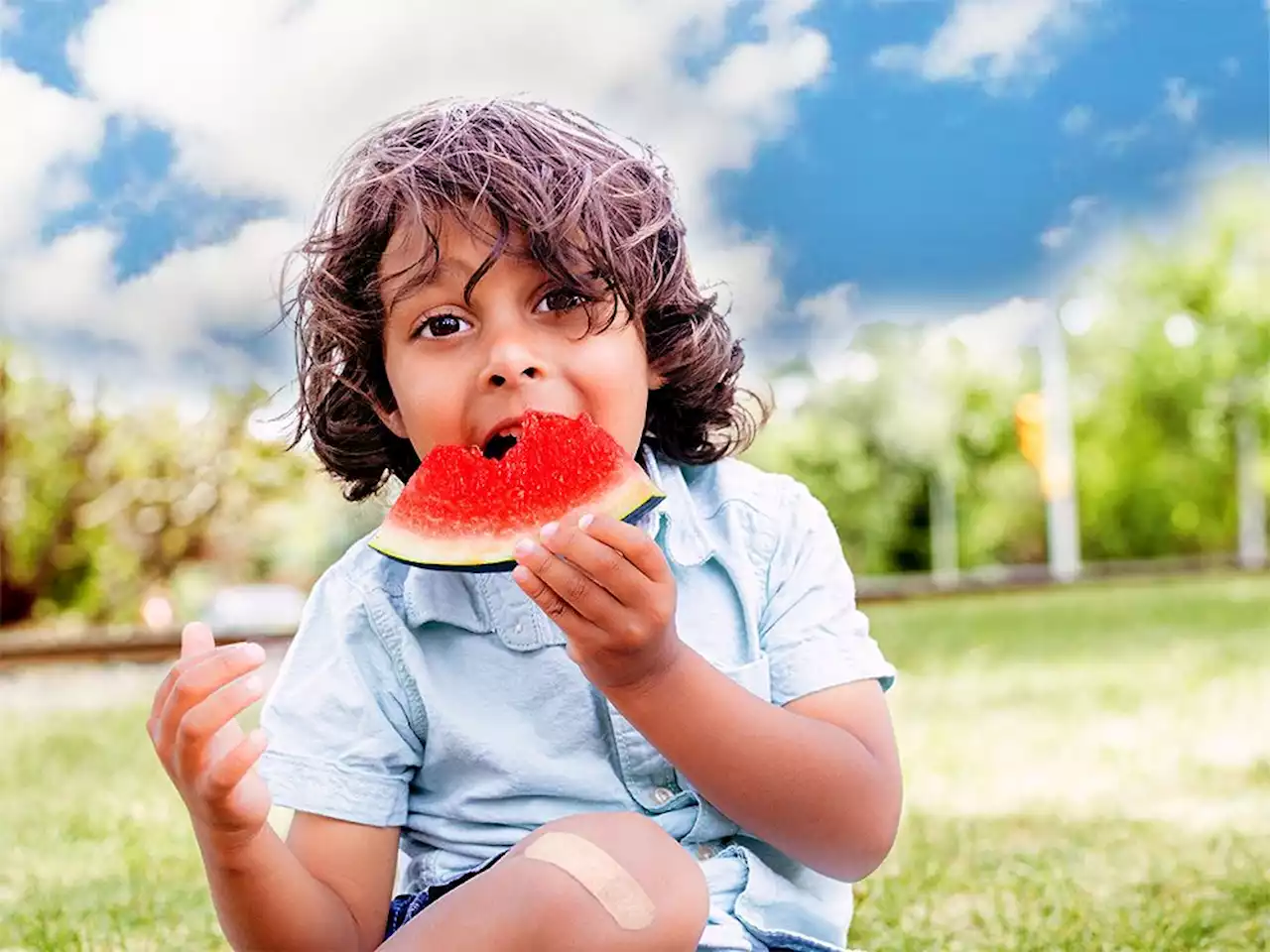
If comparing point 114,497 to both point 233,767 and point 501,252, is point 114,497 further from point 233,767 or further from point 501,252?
point 233,767

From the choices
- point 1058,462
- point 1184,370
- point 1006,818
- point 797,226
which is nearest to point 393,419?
point 1006,818

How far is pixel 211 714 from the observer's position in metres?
1.22

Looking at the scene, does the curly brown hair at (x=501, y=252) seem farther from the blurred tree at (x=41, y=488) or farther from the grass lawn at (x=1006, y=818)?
the blurred tree at (x=41, y=488)

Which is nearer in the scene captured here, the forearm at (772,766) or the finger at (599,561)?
the finger at (599,561)

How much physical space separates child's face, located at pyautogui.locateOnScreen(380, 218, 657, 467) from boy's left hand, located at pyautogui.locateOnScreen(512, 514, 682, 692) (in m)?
0.24

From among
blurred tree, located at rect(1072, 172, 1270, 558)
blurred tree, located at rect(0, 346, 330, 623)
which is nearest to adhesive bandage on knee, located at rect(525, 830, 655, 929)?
blurred tree, located at rect(0, 346, 330, 623)

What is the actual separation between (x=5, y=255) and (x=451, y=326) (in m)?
1.84

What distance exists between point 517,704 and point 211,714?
0.40 meters

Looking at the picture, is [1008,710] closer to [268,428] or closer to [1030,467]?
[268,428]

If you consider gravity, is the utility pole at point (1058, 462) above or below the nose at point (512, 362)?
below

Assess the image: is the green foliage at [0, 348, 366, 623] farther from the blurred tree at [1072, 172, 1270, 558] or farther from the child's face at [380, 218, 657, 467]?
the blurred tree at [1072, 172, 1270, 558]

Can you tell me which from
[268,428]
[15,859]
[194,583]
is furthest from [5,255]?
[194,583]

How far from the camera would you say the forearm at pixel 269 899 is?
4.43 ft

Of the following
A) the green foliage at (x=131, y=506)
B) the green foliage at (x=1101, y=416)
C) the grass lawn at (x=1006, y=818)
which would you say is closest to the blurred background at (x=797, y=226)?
the grass lawn at (x=1006, y=818)
